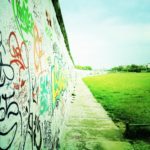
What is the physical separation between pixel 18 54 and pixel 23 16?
0.51 meters

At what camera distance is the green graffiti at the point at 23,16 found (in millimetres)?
1984

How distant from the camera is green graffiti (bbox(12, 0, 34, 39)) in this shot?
1.98 metres

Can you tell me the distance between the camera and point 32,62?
2.49 meters

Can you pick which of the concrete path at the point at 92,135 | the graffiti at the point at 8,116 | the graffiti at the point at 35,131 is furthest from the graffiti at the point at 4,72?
the concrete path at the point at 92,135

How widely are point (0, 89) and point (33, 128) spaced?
1.07m

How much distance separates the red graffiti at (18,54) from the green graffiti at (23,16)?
0.57 ft

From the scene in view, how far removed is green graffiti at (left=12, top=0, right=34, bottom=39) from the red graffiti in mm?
172

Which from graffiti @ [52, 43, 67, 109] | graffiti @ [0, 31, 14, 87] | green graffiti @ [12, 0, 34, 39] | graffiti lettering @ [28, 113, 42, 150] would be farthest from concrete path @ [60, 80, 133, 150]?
graffiti @ [0, 31, 14, 87]

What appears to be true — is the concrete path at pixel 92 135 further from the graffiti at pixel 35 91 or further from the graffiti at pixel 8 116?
the graffiti at pixel 8 116

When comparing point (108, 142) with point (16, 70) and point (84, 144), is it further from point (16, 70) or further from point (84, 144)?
point (16, 70)

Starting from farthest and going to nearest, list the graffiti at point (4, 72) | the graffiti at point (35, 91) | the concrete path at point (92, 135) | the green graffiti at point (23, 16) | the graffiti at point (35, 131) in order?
the concrete path at point (92, 135)
the graffiti at point (35, 91)
the graffiti at point (35, 131)
the green graffiti at point (23, 16)
the graffiti at point (4, 72)

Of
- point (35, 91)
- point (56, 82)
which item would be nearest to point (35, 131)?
point (35, 91)

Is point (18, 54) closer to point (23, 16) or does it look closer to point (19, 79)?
point (19, 79)

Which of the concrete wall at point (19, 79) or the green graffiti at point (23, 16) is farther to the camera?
the green graffiti at point (23, 16)
